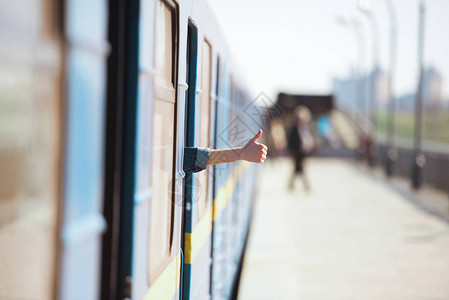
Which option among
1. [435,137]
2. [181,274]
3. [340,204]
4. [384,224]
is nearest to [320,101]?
[340,204]

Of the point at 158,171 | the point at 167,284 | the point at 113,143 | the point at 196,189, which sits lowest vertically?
the point at 167,284

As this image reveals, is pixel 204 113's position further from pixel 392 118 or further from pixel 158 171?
pixel 392 118

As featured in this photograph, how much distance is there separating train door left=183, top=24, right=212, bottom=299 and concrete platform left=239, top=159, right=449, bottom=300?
125 inches

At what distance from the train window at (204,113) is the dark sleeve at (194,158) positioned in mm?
512

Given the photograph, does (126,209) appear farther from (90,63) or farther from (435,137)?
(435,137)

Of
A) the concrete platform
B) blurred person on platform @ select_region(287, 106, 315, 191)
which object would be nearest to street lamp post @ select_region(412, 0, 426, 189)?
the concrete platform

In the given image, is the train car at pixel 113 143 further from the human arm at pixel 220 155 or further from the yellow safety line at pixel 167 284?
the human arm at pixel 220 155

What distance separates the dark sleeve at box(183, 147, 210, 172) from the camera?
3.32 m

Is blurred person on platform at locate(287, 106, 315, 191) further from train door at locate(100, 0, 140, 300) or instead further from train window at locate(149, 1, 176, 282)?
train door at locate(100, 0, 140, 300)

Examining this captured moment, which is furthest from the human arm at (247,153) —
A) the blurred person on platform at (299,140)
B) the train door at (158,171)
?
the blurred person on platform at (299,140)

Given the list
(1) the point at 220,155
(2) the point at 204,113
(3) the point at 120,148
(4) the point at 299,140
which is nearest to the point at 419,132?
(4) the point at 299,140

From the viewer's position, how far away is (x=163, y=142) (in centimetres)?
269

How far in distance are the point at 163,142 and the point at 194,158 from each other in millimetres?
638

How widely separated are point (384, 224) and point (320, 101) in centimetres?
2877
